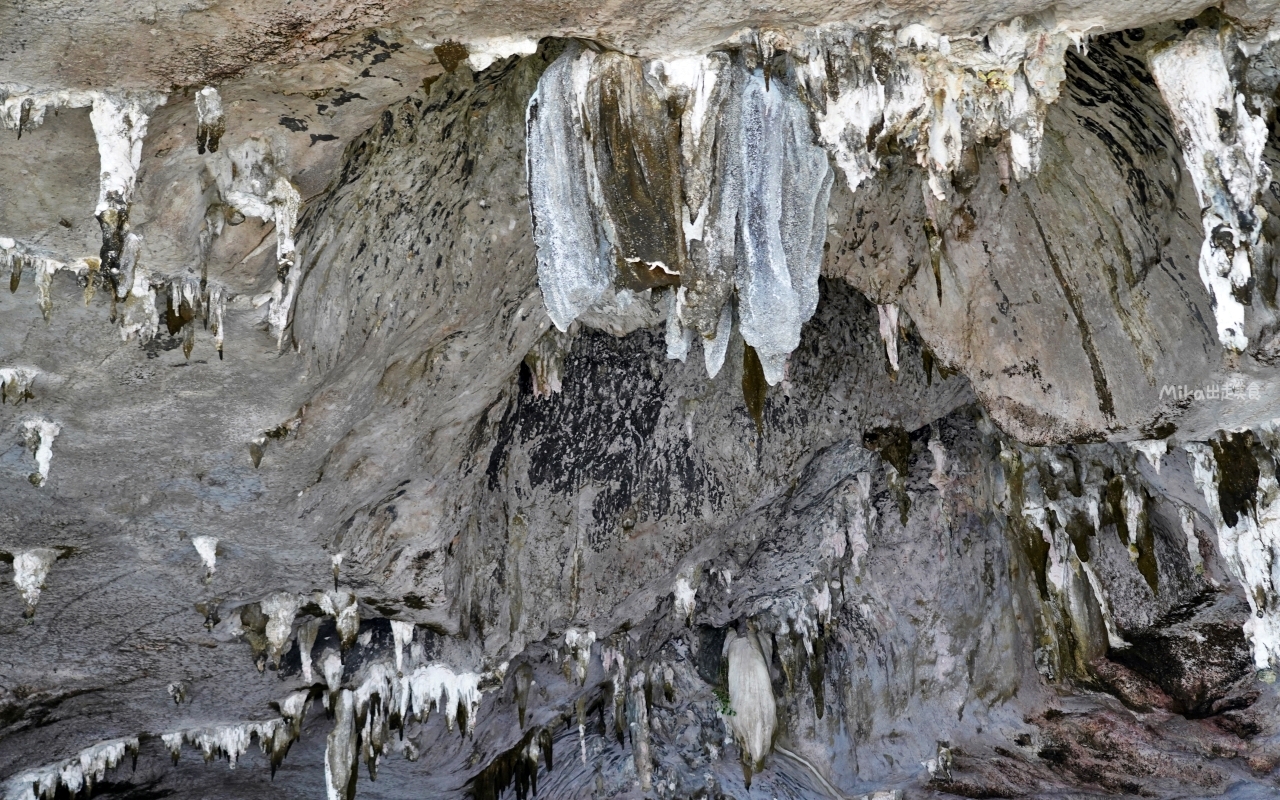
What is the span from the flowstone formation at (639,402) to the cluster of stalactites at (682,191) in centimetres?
2

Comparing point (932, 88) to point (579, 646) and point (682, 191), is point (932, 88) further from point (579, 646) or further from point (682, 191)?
point (579, 646)

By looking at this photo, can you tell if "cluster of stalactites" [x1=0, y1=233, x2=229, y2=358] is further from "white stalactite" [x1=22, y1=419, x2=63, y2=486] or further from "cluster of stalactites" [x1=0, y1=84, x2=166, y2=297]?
"white stalactite" [x1=22, y1=419, x2=63, y2=486]

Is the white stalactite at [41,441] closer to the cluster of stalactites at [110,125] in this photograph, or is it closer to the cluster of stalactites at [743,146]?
the cluster of stalactites at [110,125]

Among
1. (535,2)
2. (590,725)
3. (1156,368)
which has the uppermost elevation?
(535,2)

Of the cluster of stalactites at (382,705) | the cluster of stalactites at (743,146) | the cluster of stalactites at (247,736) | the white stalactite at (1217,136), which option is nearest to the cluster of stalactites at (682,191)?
the cluster of stalactites at (743,146)

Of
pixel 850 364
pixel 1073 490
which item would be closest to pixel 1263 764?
pixel 1073 490

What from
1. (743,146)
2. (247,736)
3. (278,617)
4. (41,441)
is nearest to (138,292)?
(41,441)

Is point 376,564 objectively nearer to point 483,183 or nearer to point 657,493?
point 657,493

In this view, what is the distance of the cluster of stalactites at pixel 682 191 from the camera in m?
4.15

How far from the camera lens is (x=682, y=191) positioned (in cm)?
432

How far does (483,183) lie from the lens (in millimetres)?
5332

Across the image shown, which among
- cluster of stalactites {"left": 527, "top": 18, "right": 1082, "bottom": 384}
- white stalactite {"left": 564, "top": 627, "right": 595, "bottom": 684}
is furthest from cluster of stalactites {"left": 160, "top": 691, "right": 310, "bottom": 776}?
cluster of stalactites {"left": 527, "top": 18, "right": 1082, "bottom": 384}

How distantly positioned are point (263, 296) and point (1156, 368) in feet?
15.8

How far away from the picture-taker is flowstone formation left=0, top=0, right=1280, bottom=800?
13.2 ft
